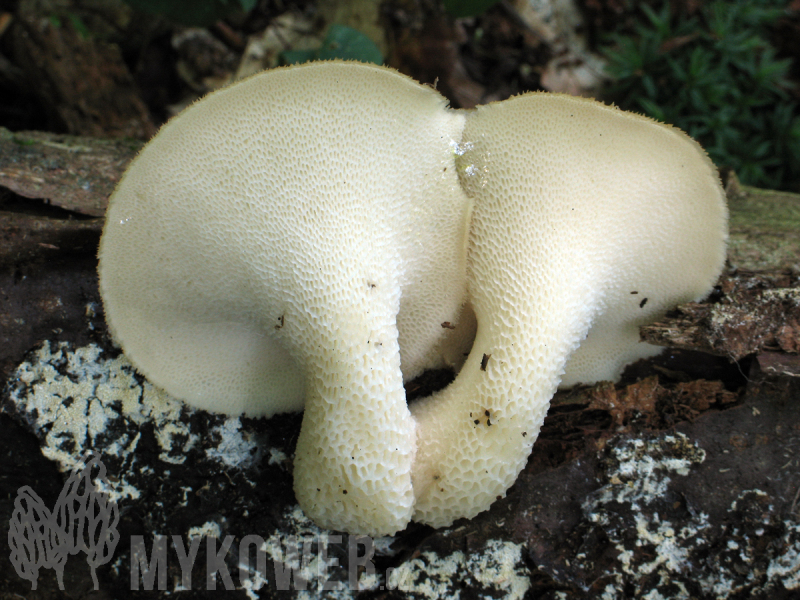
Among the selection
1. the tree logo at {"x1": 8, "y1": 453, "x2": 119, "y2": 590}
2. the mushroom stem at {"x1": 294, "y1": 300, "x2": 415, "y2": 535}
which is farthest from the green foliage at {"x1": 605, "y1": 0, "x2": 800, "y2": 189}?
the tree logo at {"x1": 8, "y1": 453, "x2": 119, "y2": 590}

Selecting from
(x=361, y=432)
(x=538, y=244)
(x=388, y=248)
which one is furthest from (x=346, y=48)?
(x=361, y=432)

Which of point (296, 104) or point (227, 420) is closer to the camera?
point (296, 104)

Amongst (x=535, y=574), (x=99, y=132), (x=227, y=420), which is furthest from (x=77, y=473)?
(x=99, y=132)

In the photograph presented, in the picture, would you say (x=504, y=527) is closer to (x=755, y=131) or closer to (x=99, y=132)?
(x=99, y=132)

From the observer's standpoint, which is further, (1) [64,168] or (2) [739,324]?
(1) [64,168]

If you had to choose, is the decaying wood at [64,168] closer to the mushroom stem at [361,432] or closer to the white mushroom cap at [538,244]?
the mushroom stem at [361,432]

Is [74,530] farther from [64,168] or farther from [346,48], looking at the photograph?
[346,48]

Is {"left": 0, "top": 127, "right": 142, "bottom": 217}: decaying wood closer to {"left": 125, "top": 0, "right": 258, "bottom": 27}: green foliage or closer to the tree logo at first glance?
{"left": 125, "top": 0, "right": 258, "bottom": 27}: green foliage
